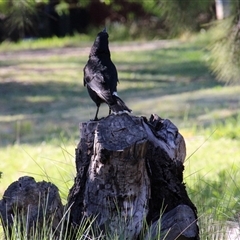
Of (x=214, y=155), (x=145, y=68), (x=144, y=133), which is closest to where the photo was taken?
(x=144, y=133)

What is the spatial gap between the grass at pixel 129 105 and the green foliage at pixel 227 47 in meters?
0.69

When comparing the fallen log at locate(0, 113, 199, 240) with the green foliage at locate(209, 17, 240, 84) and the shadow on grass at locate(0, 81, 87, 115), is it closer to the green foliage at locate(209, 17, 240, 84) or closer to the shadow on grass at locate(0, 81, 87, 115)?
the green foliage at locate(209, 17, 240, 84)

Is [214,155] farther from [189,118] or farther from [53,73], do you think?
[53,73]

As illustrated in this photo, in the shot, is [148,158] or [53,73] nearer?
[148,158]

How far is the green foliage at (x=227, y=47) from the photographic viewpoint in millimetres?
6789

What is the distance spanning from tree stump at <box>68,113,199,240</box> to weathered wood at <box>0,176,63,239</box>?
17 cm

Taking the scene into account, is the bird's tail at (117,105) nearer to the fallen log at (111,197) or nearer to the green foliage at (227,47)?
the fallen log at (111,197)

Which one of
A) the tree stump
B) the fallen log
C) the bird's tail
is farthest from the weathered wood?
the bird's tail

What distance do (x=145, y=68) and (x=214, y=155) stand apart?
1116 centimetres

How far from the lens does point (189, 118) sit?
9.68 meters

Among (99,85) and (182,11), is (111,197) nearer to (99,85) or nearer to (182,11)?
(99,85)

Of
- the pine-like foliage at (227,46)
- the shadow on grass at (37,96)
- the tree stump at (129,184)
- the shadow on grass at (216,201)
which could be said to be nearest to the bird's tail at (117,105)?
the tree stump at (129,184)

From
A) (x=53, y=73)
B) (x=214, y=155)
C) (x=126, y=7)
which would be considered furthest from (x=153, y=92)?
(x=126, y=7)

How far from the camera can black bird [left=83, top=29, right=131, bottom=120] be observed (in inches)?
165
